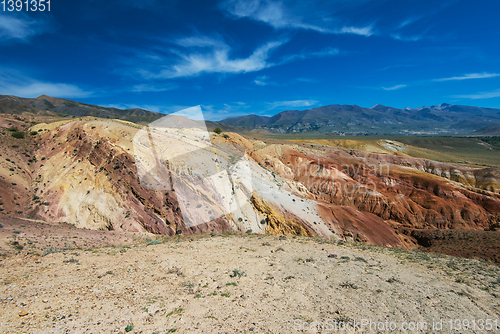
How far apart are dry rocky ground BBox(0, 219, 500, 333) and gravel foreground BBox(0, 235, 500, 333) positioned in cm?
4

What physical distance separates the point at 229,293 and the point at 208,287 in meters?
0.98

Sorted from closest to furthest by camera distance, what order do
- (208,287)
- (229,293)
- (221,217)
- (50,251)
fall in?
(229,293)
(208,287)
(50,251)
(221,217)

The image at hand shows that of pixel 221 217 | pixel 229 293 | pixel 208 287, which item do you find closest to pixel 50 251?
pixel 208 287

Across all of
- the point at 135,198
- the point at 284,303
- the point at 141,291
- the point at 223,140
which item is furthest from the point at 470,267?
the point at 223,140

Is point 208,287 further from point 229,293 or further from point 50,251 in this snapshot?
point 50,251

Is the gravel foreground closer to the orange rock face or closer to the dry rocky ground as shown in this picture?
the dry rocky ground

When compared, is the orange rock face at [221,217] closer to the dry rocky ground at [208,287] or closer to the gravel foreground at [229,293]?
the dry rocky ground at [208,287]

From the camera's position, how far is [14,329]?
18.1ft

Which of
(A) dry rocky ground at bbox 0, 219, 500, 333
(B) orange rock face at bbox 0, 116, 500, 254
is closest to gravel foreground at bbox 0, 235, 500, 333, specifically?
(A) dry rocky ground at bbox 0, 219, 500, 333

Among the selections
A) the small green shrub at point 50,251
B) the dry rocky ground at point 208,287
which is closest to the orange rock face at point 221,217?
the dry rocky ground at point 208,287

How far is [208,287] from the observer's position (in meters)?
8.96

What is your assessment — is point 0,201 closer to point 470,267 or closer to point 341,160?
point 470,267

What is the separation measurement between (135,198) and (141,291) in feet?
34.5

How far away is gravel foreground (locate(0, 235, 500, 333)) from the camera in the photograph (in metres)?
6.60
